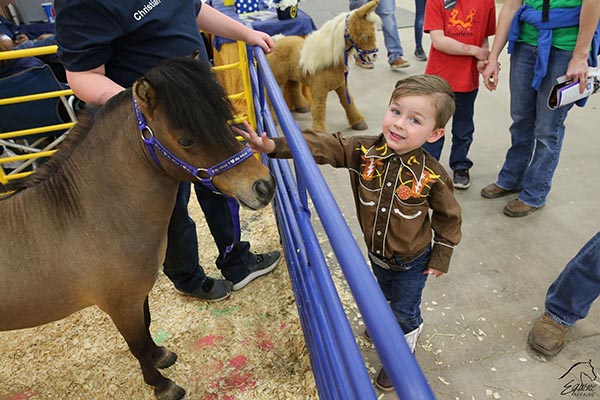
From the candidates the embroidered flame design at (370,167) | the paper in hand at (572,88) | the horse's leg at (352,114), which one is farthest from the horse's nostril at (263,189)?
the horse's leg at (352,114)

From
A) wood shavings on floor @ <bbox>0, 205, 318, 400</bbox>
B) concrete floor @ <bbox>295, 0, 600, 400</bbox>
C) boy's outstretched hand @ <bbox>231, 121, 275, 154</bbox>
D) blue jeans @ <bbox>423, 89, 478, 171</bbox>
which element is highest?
boy's outstretched hand @ <bbox>231, 121, 275, 154</bbox>

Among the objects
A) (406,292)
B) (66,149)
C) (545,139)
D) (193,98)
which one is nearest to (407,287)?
(406,292)

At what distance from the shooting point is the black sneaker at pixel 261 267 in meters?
2.31

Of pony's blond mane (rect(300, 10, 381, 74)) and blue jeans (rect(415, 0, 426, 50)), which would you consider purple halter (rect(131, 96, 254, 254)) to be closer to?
pony's blond mane (rect(300, 10, 381, 74))

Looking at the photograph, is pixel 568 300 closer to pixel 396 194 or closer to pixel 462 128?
pixel 396 194

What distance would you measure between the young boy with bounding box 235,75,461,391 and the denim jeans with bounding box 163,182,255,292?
1.93 feet

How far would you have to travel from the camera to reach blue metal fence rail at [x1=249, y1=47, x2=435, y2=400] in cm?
60

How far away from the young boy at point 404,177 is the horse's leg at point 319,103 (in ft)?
7.58

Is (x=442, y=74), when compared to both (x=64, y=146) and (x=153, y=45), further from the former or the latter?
(x=64, y=146)

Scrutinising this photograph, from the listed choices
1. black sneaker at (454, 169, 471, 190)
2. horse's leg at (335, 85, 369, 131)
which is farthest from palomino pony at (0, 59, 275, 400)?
horse's leg at (335, 85, 369, 131)

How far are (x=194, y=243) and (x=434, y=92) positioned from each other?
129 cm

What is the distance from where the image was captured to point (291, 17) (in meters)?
3.99

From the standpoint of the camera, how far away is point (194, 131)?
3.70 ft

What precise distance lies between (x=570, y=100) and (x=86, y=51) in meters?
2.32
